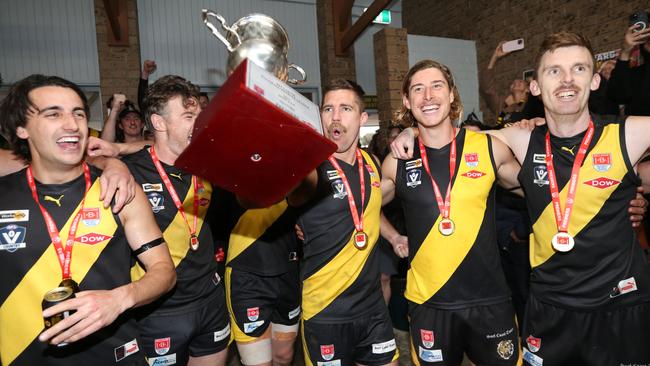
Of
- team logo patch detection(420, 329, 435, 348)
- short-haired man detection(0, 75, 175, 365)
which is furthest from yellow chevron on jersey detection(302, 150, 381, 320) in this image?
short-haired man detection(0, 75, 175, 365)

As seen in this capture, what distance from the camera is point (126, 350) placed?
6.19 ft

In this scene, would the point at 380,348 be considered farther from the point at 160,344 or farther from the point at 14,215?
the point at 14,215

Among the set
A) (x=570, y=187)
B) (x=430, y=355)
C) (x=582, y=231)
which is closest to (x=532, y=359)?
(x=430, y=355)

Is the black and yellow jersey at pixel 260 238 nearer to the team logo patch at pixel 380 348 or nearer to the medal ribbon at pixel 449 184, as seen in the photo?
the team logo patch at pixel 380 348

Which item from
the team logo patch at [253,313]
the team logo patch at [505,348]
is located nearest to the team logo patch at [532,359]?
the team logo patch at [505,348]

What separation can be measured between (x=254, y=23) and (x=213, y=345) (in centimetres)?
195

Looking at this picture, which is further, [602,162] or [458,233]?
[458,233]

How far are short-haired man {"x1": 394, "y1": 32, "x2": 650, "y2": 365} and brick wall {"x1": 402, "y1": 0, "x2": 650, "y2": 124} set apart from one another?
24.0ft

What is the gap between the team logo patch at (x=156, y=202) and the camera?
241cm

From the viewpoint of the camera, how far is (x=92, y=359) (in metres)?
1.78

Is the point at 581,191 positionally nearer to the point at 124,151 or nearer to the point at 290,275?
the point at 290,275

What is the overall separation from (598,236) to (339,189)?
141 cm

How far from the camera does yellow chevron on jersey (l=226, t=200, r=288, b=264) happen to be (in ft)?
9.68

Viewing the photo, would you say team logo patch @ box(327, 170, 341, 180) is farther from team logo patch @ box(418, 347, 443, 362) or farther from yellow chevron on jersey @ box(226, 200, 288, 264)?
team logo patch @ box(418, 347, 443, 362)
